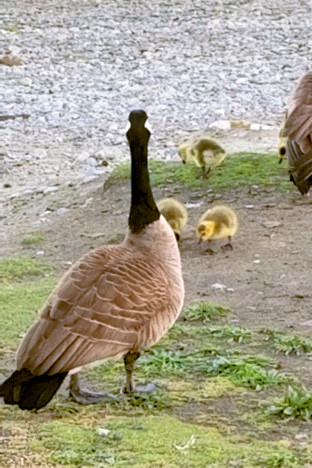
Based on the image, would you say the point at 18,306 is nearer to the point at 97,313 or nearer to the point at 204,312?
the point at 204,312

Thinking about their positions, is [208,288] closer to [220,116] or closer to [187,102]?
[220,116]

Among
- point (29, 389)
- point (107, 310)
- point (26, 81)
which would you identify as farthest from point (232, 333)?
point (26, 81)

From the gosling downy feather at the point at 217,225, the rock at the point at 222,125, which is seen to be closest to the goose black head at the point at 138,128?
the gosling downy feather at the point at 217,225

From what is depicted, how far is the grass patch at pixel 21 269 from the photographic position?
6.47 meters

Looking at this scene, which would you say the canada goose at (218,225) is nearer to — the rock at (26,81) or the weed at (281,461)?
the weed at (281,461)

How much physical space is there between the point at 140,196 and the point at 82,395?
84 centimetres

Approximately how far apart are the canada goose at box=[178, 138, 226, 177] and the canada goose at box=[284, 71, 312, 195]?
153 centimetres

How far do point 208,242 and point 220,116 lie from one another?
3.87 meters

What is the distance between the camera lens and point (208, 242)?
698 cm

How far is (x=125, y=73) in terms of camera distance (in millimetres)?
12953

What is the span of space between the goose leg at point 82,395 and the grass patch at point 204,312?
1.28 meters

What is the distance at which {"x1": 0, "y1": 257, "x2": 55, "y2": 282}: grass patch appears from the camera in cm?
647

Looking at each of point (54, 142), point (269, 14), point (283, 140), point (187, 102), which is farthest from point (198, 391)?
point (269, 14)

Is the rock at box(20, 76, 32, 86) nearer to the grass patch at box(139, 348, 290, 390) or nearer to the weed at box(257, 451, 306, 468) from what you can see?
the grass patch at box(139, 348, 290, 390)
